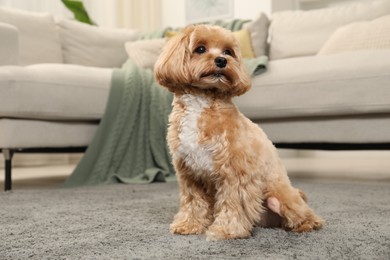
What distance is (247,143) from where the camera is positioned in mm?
1098

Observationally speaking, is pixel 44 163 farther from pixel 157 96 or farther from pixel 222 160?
pixel 222 160

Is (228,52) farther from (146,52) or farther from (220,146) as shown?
(146,52)

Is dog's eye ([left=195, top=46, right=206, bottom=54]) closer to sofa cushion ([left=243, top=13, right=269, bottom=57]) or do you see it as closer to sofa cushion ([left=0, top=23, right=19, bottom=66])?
sofa cushion ([left=0, top=23, right=19, bottom=66])

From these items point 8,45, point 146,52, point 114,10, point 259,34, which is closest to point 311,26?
point 259,34

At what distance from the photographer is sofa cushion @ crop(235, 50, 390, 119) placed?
1.93m

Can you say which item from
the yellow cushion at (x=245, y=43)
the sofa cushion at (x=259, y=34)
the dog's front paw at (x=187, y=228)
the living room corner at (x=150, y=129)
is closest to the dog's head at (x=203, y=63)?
the living room corner at (x=150, y=129)

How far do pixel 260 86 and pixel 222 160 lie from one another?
3.74 ft

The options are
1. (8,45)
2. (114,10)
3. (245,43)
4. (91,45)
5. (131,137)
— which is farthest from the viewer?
(114,10)

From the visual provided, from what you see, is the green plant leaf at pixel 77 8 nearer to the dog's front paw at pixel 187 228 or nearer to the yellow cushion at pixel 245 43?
the yellow cushion at pixel 245 43

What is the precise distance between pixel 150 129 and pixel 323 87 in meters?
0.83

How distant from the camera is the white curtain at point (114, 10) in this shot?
13.1ft

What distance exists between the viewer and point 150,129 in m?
2.38

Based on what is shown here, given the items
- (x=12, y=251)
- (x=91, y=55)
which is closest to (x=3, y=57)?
(x=91, y=55)

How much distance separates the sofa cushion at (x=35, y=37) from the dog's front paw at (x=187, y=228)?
1960 mm
